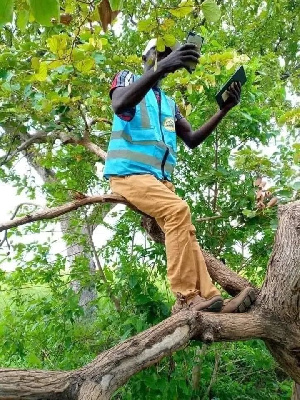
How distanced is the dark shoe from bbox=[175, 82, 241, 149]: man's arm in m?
1.10

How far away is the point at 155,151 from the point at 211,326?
1.03 meters

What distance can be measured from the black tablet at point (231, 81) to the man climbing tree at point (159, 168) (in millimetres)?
35

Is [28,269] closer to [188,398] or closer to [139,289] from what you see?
[139,289]

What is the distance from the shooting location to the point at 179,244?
2529mm

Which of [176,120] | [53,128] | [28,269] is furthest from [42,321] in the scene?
[176,120]

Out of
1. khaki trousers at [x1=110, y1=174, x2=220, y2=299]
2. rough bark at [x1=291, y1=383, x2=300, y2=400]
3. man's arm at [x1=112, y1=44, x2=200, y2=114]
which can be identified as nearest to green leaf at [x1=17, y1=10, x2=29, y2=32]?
man's arm at [x1=112, y1=44, x2=200, y2=114]

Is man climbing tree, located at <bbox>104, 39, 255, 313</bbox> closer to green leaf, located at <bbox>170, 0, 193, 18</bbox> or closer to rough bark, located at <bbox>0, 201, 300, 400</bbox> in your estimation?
rough bark, located at <bbox>0, 201, 300, 400</bbox>

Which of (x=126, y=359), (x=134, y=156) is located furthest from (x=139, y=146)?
(x=126, y=359)

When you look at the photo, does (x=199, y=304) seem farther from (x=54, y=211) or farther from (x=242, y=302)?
(x=54, y=211)

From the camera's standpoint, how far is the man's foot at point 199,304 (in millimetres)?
2465

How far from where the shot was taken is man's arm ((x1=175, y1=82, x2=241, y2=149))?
3033 millimetres

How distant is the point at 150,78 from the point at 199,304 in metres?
1.14

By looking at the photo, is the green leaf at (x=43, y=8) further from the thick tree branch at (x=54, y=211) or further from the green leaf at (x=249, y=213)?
the green leaf at (x=249, y=213)

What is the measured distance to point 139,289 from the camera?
11.6ft
